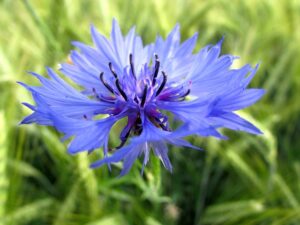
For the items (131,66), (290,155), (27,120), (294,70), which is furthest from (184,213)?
(27,120)

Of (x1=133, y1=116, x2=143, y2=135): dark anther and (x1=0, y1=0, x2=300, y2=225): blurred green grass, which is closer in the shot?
(x1=133, y1=116, x2=143, y2=135): dark anther

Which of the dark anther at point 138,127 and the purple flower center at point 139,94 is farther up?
the purple flower center at point 139,94

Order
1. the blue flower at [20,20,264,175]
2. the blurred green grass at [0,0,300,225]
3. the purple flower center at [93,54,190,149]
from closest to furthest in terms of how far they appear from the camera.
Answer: the blue flower at [20,20,264,175], the purple flower center at [93,54,190,149], the blurred green grass at [0,0,300,225]

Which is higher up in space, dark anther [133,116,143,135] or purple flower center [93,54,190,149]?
purple flower center [93,54,190,149]

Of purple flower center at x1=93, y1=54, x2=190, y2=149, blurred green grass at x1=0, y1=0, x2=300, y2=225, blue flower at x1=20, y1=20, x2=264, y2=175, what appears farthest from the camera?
blurred green grass at x1=0, y1=0, x2=300, y2=225

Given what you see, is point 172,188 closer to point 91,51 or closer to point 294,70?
point 294,70

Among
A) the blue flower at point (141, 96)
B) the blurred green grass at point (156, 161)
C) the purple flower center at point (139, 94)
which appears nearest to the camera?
the blue flower at point (141, 96)

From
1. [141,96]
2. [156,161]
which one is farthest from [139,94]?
[156,161]

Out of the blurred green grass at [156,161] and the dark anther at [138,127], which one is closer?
the dark anther at [138,127]

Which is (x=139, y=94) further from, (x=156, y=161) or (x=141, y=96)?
(x=156, y=161)
